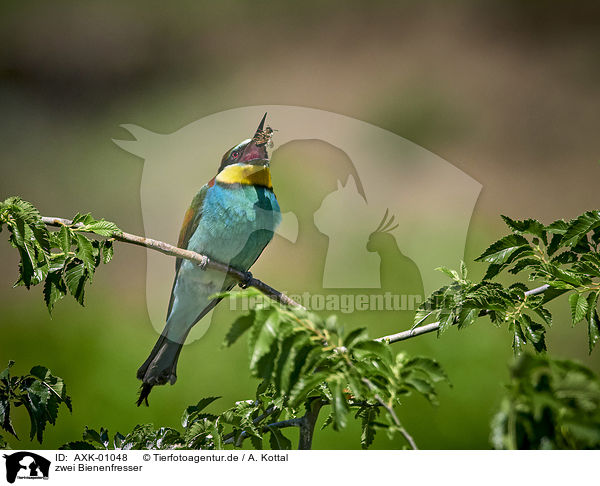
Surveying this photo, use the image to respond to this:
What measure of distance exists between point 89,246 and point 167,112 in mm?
1126

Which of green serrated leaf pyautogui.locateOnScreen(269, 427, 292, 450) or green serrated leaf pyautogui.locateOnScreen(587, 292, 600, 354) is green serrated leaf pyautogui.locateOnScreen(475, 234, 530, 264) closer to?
green serrated leaf pyautogui.locateOnScreen(587, 292, 600, 354)

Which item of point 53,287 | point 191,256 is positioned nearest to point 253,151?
point 191,256

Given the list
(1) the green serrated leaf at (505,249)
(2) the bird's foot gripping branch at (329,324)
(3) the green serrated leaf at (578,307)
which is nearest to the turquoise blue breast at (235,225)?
(2) the bird's foot gripping branch at (329,324)

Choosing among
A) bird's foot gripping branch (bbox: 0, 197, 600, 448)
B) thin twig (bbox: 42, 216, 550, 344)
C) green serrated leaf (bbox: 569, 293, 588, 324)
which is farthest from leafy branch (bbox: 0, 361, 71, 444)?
green serrated leaf (bbox: 569, 293, 588, 324)

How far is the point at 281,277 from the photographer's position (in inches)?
74.2

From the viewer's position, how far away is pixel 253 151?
1.76 m

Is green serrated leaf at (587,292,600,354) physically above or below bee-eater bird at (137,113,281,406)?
below

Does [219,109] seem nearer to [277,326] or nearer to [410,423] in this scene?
[410,423]

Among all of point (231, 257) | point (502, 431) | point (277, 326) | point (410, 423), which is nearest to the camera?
point (502, 431)

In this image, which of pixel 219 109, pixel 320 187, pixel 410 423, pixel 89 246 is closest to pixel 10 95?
pixel 219 109

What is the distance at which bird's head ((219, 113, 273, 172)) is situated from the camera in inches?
67.6

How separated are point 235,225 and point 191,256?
47 centimetres
